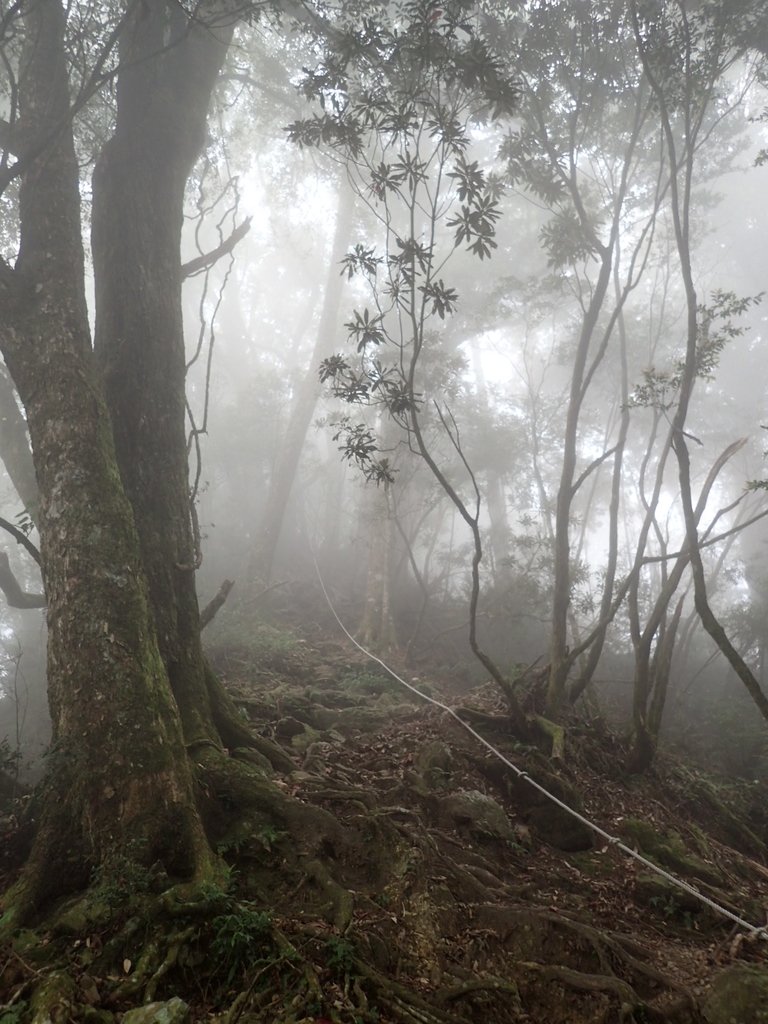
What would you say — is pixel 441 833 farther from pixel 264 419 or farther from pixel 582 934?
pixel 264 419

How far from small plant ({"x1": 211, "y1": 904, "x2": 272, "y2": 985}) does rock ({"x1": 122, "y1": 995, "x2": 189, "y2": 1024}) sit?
28cm

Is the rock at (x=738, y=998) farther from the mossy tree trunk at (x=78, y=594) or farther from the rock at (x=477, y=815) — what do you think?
the mossy tree trunk at (x=78, y=594)

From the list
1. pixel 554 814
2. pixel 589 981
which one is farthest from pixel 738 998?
pixel 554 814

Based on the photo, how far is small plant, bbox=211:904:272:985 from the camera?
2904 mm

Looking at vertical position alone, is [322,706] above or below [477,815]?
above

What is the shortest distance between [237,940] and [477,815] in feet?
8.93

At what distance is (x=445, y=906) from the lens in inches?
151

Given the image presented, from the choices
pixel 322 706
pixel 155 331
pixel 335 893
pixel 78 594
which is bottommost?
pixel 335 893

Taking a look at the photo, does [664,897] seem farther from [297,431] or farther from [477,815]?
[297,431]

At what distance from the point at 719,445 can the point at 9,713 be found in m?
25.9

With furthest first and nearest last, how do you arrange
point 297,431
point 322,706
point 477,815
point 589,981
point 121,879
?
point 297,431 < point 322,706 < point 477,815 < point 589,981 < point 121,879

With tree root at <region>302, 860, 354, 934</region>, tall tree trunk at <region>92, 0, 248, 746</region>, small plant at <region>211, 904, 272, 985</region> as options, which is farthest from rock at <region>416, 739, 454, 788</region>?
small plant at <region>211, 904, 272, 985</region>

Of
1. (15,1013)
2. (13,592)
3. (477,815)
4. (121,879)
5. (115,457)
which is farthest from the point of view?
(13,592)

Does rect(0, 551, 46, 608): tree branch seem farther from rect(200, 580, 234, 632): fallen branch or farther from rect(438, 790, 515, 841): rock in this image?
rect(438, 790, 515, 841): rock
